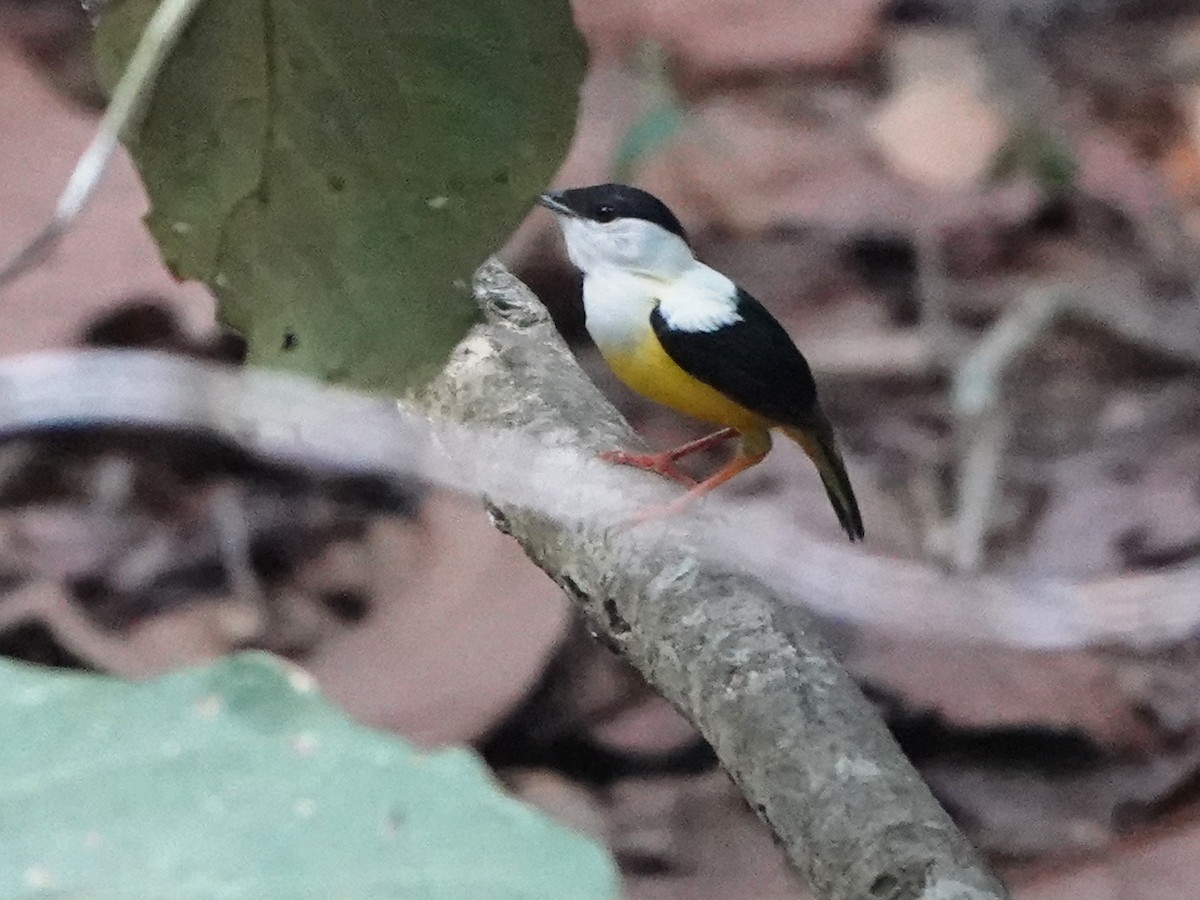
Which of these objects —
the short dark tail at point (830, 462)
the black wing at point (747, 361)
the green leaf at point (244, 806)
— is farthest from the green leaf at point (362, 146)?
the short dark tail at point (830, 462)

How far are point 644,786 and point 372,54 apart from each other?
1.30m

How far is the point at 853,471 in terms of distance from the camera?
238 cm

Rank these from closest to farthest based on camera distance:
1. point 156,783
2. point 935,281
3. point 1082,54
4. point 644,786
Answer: point 156,783
point 644,786
point 935,281
point 1082,54

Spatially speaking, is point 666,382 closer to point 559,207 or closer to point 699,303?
point 699,303

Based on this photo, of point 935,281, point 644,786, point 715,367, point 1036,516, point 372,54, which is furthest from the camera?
point 935,281

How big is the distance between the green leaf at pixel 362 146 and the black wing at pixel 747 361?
54 cm

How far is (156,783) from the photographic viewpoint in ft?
1.33

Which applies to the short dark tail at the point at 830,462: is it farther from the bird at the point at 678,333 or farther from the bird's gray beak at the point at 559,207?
the bird's gray beak at the point at 559,207

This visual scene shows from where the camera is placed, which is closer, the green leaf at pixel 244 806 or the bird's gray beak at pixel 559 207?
the green leaf at pixel 244 806

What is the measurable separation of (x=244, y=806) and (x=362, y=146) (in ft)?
1.19

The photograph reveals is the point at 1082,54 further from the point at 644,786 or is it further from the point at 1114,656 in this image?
the point at 644,786

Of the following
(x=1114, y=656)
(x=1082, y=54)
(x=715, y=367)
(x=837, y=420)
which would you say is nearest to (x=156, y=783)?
(x=715, y=367)

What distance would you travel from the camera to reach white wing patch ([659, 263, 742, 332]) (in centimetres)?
121

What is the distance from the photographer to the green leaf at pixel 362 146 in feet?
2.12
